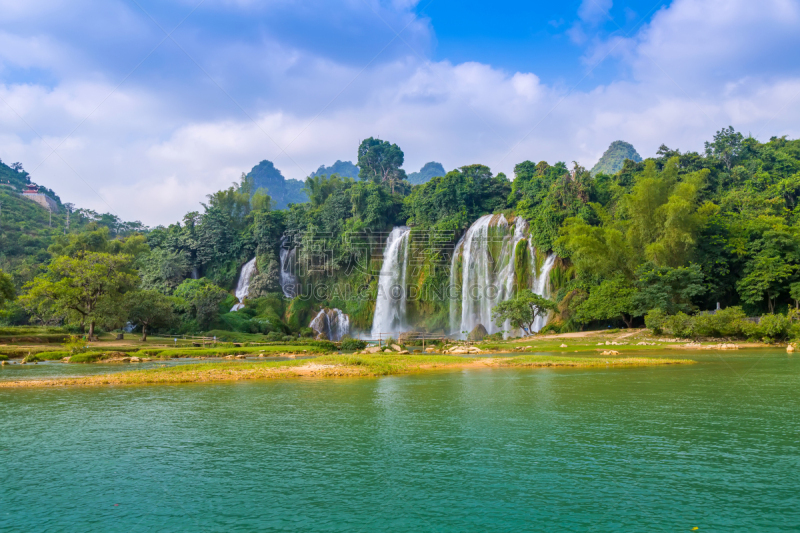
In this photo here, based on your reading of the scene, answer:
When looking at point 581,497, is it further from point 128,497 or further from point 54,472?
point 54,472

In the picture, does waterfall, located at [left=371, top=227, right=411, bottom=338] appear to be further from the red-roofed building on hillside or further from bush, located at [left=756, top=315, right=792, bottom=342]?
the red-roofed building on hillside

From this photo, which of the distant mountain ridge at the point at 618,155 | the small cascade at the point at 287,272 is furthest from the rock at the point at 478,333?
the distant mountain ridge at the point at 618,155

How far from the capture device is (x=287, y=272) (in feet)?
200

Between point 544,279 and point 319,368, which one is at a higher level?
point 544,279

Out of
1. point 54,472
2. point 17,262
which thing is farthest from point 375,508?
point 17,262

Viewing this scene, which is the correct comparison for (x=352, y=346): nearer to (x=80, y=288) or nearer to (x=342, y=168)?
(x=80, y=288)

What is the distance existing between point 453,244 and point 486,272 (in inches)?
243

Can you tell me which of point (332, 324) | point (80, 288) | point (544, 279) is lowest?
point (332, 324)

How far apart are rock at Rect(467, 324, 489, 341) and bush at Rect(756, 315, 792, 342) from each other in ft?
62.7

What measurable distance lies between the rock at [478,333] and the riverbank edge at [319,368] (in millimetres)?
15272

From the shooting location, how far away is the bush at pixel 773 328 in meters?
30.1

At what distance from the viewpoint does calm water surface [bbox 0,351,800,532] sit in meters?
6.46

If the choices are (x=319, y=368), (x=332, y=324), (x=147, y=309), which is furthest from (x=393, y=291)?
(x=319, y=368)

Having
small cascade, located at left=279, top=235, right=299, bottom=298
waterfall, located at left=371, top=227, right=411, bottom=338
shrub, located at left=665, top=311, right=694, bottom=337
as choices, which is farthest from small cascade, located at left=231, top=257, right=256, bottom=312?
shrub, located at left=665, top=311, right=694, bottom=337
